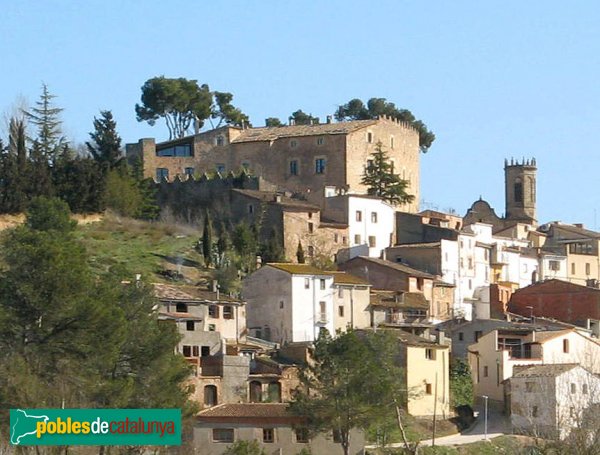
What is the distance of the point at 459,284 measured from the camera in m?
80.0

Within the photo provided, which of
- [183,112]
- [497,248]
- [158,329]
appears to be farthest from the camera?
[183,112]

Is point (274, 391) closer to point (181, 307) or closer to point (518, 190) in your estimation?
point (181, 307)

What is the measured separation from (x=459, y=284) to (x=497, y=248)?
→ 5.22 metres

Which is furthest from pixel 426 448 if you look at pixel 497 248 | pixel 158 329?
pixel 497 248

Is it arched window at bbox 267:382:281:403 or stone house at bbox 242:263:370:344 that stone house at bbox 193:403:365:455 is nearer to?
arched window at bbox 267:382:281:403

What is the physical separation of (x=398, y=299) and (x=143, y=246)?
11333mm

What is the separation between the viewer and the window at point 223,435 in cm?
5703

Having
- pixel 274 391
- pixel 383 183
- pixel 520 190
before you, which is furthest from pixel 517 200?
pixel 274 391

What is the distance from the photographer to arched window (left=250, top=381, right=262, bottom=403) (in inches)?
2446

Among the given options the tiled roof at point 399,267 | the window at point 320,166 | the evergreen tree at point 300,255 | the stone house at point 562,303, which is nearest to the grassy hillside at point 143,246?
the evergreen tree at point 300,255

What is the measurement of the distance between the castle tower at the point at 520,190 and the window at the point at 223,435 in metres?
47.9

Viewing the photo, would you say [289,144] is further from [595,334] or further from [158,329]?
[158,329]

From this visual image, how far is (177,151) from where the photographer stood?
90.5m

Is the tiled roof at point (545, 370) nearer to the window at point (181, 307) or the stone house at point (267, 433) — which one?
the stone house at point (267, 433)
